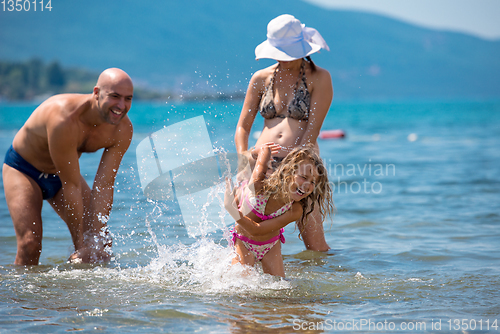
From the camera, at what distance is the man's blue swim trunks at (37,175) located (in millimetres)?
4738

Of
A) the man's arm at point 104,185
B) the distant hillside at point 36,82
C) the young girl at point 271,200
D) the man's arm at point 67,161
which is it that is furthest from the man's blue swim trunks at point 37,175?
the distant hillside at point 36,82

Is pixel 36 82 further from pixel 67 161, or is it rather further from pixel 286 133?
pixel 286 133

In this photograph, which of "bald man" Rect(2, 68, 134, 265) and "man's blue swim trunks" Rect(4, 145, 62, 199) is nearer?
"bald man" Rect(2, 68, 134, 265)

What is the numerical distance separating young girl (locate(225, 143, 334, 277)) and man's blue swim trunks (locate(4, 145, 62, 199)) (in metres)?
1.97

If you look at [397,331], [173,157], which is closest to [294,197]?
[397,331]

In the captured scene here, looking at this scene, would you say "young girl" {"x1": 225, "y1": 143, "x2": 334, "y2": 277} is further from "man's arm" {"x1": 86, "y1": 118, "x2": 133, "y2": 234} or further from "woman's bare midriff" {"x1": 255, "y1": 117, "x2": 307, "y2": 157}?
"man's arm" {"x1": 86, "y1": 118, "x2": 133, "y2": 234}

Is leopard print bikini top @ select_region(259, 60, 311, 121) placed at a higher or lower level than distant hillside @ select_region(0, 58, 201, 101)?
→ lower

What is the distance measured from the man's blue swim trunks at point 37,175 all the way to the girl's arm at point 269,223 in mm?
2093

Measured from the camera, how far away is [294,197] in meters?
4.16

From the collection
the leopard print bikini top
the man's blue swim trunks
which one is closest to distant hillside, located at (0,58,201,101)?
the man's blue swim trunks

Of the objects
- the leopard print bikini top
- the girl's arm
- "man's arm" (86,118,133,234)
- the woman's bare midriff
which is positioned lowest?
the girl's arm

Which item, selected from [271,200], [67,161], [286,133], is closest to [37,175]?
[67,161]

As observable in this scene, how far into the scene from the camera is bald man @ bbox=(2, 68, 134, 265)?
4.48m

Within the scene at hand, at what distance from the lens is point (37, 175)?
4.77 m
